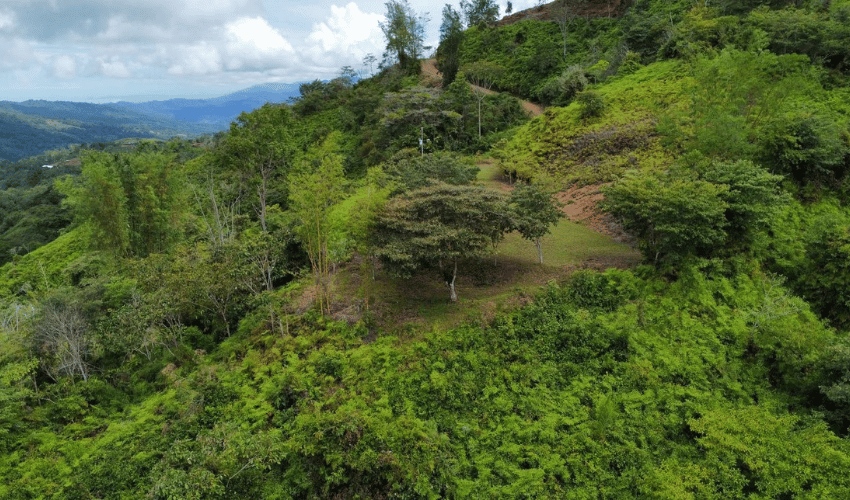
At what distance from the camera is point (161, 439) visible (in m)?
9.24

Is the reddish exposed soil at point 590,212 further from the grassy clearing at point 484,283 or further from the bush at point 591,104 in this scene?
the bush at point 591,104

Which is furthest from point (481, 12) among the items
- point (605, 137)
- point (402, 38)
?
point (605, 137)

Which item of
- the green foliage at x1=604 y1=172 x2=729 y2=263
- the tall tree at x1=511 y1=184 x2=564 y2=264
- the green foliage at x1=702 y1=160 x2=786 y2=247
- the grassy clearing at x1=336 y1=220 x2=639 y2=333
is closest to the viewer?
the green foliage at x1=604 y1=172 x2=729 y2=263

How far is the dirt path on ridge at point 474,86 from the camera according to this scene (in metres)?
36.4

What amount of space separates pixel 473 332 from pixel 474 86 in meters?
35.2

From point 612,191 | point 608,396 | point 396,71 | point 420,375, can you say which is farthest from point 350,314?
point 396,71

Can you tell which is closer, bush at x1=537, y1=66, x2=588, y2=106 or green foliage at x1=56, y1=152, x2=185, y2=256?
green foliage at x1=56, y1=152, x2=185, y2=256

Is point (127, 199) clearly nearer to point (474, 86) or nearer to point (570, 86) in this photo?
point (570, 86)

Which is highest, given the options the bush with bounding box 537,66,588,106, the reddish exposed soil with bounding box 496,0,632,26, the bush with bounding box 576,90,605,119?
the reddish exposed soil with bounding box 496,0,632,26

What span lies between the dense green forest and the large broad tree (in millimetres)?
88

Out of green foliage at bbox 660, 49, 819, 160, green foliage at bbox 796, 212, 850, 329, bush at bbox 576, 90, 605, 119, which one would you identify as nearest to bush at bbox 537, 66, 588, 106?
bush at bbox 576, 90, 605, 119

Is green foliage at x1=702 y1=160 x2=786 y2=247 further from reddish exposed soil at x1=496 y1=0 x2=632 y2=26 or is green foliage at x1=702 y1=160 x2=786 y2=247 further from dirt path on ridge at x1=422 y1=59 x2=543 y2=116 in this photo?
reddish exposed soil at x1=496 y1=0 x2=632 y2=26

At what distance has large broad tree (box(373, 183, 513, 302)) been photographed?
37.8 ft

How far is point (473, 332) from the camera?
1127cm
